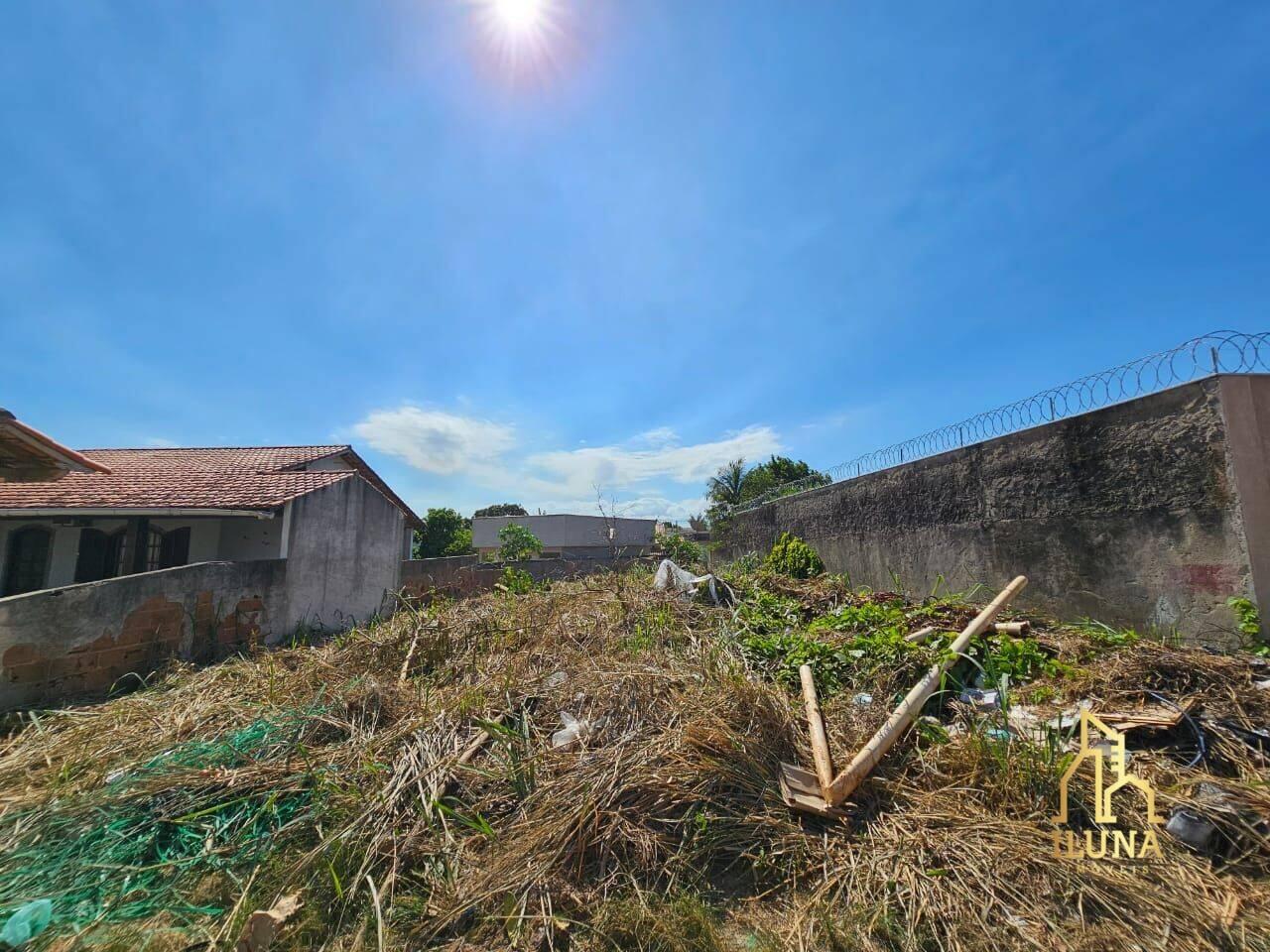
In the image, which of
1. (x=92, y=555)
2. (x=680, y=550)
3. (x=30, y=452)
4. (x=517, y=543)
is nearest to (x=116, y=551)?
(x=92, y=555)

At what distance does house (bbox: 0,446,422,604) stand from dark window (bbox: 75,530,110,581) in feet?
0.05

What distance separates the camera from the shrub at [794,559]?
9648 mm

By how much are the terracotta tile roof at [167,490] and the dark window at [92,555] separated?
1.00 m

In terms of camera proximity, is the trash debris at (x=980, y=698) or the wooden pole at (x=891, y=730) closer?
the wooden pole at (x=891, y=730)

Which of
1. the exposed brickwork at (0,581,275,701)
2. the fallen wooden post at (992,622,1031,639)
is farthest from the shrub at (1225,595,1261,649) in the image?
the exposed brickwork at (0,581,275,701)

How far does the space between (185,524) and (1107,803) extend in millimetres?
14237

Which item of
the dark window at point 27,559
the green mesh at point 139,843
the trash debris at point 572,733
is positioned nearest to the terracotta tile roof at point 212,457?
the dark window at point 27,559

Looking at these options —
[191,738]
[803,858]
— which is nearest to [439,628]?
A: [191,738]

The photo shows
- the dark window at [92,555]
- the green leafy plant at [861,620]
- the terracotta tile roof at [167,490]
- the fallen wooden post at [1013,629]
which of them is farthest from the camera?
the dark window at [92,555]

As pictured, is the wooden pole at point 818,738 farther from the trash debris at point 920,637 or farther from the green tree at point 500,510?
the green tree at point 500,510

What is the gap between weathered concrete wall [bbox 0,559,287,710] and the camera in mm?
4406

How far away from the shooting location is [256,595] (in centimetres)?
725

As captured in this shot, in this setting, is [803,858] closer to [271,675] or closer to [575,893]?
[575,893]

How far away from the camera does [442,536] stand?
1043 inches
